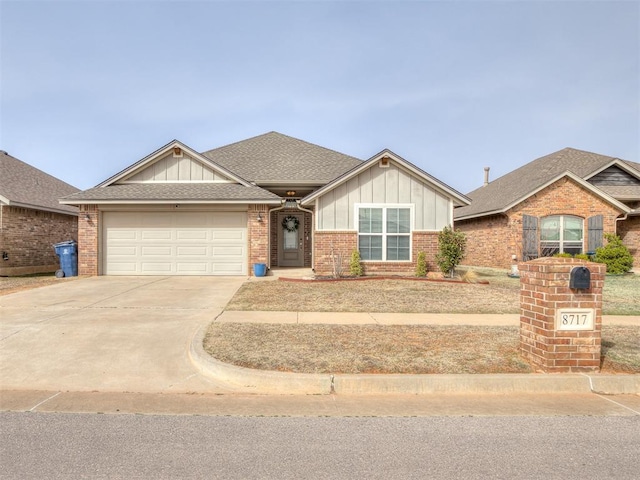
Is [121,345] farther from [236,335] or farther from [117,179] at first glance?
[117,179]

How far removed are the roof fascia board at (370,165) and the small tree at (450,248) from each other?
1635 mm

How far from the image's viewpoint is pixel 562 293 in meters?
4.85

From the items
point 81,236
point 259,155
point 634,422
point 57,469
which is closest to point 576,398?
point 634,422

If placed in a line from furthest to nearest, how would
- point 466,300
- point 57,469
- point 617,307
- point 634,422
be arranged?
point 466,300 < point 617,307 < point 634,422 < point 57,469

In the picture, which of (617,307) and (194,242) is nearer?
(617,307)

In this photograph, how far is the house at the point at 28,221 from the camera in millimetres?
15266

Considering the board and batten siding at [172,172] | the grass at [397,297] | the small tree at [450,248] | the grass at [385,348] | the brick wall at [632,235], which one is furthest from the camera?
the brick wall at [632,235]

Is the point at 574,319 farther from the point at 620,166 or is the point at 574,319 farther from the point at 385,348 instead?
the point at 620,166

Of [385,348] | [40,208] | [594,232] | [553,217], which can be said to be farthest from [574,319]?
[40,208]

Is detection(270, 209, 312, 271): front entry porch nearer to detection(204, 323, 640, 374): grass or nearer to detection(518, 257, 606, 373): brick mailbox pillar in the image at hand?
detection(204, 323, 640, 374): grass

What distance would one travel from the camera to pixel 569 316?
4883 millimetres

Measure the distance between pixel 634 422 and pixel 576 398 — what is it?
25.3 inches

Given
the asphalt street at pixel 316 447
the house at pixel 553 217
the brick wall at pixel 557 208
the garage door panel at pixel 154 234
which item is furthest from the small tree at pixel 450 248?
the garage door panel at pixel 154 234

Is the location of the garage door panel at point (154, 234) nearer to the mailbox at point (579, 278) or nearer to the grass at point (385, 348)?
the grass at point (385, 348)
